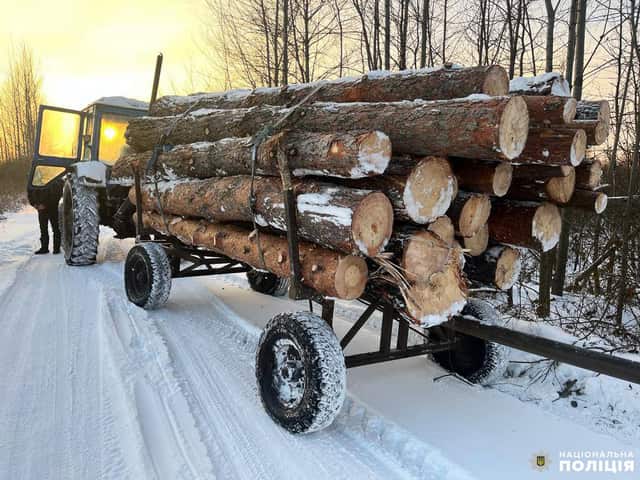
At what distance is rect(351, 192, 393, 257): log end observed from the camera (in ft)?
8.78

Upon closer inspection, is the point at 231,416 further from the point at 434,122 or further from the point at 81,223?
the point at 81,223

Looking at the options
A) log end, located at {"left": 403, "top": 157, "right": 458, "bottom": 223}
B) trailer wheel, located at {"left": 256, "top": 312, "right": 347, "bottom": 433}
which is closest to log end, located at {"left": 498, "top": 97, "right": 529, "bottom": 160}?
log end, located at {"left": 403, "top": 157, "right": 458, "bottom": 223}

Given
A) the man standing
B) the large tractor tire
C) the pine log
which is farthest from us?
the man standing

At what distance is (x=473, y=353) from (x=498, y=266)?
871 mm

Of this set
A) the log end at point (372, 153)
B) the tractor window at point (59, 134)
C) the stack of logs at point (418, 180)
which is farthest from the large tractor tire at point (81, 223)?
the log end at point (372, 153)

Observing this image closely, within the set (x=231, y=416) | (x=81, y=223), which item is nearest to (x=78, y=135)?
(x=81, y=223)

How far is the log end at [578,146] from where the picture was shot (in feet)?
8.98

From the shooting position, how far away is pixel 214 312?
5.57 metres

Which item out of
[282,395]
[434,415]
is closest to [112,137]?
[282,395]

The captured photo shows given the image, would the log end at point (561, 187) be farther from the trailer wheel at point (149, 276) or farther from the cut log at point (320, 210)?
the trailer wheel at point (149, 276)

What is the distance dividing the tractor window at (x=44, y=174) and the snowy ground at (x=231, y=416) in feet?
16.6

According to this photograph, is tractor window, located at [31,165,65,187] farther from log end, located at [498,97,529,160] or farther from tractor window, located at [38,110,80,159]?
log end, located at [498,97,529,160]

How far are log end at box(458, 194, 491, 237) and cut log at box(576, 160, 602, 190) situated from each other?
2.49 feet

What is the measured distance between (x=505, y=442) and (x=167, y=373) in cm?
247
